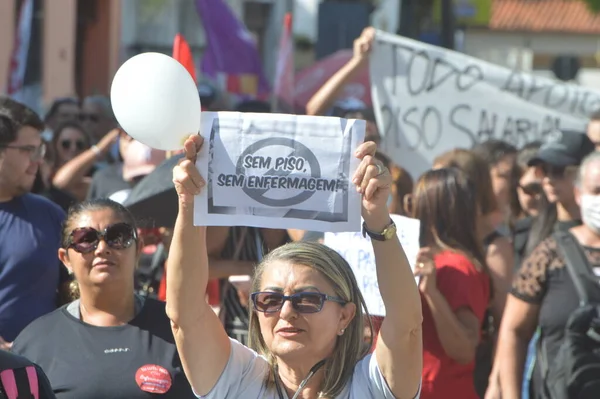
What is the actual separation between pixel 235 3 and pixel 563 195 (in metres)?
20.0

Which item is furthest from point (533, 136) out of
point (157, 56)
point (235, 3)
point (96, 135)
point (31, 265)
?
point (235, 3)

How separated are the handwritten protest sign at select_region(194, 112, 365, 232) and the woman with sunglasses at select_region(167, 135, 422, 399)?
55 millimetres

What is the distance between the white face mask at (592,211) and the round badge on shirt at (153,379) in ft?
6.31

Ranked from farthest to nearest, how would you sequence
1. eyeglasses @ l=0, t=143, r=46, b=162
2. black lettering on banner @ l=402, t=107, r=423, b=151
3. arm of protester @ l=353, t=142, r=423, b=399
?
black lettering on banner @ l=402, t=107, r=423, b=151, eyeglasses @ l=0, t=143, r=46, b=162, arm of protester @ l=353, t=142, r=423, b=399

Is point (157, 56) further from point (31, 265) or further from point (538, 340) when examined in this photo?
point (538, 340)

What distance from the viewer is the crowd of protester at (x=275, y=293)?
11.1ft

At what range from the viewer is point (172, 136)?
339 cm

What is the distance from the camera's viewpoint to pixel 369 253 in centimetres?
493

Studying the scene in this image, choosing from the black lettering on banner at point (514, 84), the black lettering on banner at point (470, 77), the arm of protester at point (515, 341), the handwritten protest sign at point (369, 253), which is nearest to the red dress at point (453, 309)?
the arm of protester at point (515, 341)

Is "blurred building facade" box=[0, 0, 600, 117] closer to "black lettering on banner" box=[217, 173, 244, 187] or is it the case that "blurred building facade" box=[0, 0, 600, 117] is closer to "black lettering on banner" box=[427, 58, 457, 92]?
"black lettering on banner" box=[427, 58, 457, 92]

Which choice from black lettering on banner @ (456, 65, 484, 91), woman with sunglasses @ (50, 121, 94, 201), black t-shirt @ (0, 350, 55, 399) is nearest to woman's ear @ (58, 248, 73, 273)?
black t-shirt @ (0, 350, 55, 399)

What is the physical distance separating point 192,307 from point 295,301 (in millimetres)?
287

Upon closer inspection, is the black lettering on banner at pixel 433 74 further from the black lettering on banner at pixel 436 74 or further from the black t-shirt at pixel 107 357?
the black t-shirt at pixel 107 357

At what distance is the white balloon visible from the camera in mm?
3385
